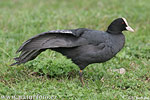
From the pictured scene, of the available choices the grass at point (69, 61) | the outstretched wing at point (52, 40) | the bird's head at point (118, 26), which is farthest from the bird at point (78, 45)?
the grass at point (69, 61)

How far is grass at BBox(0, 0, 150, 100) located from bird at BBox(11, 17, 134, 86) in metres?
0.32

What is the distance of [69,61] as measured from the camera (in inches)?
211

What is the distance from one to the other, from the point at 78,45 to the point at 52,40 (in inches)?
16.9

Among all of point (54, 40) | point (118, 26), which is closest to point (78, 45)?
point (54, 40)

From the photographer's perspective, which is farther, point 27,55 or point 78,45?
point 27,55

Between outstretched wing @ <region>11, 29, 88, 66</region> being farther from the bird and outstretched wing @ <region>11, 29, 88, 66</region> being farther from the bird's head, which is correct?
the bird's head

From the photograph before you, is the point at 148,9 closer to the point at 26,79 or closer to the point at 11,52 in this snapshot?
the point at 11,52

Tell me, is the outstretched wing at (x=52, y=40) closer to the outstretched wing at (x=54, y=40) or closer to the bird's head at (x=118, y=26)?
the outstretched wing at (x=54, y=40)

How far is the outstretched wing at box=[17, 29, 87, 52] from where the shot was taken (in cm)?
483

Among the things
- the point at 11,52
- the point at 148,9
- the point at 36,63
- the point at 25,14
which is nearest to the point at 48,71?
the point at 36,63

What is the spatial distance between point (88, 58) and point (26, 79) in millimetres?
1111

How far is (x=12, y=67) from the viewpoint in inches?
218

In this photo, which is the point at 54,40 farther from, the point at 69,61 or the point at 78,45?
the point at 69,61

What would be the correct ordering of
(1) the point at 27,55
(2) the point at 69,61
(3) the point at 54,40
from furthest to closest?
(2) the point at 69,61 → (1) the point at 27,55 → (3) the point at 54,40
